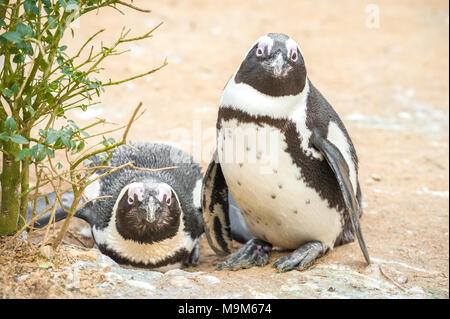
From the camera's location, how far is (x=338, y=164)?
2932 millimetres

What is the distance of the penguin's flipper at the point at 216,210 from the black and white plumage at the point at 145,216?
0.55ft

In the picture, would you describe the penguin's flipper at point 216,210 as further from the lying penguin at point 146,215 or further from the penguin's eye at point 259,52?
the penguin's eye at point 259,52

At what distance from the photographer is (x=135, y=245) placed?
335 cm

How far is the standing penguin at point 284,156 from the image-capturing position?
290cm

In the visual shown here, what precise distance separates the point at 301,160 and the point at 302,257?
53cm

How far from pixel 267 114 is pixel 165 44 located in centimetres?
549

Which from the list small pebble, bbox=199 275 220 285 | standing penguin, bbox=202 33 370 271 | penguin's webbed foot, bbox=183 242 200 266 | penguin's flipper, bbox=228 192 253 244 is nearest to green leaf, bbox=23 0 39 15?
standing penguin, bbox=202 33 370 271

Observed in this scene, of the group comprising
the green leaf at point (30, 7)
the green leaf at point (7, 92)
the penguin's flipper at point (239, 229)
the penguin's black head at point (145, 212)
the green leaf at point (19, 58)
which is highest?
the green leaf at point (30, 7)

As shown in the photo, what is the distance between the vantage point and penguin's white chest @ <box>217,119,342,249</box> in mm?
2945

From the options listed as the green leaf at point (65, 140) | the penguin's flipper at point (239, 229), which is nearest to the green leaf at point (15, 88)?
the green leaf at point (65, 140)

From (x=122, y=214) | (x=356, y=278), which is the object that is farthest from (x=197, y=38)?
(x=356, y=278)

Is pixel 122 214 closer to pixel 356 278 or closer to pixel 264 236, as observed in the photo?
pixel 264 236

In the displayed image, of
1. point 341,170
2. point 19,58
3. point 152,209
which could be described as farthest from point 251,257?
point 19,58

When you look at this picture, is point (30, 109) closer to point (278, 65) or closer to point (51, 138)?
point (51, 138)
